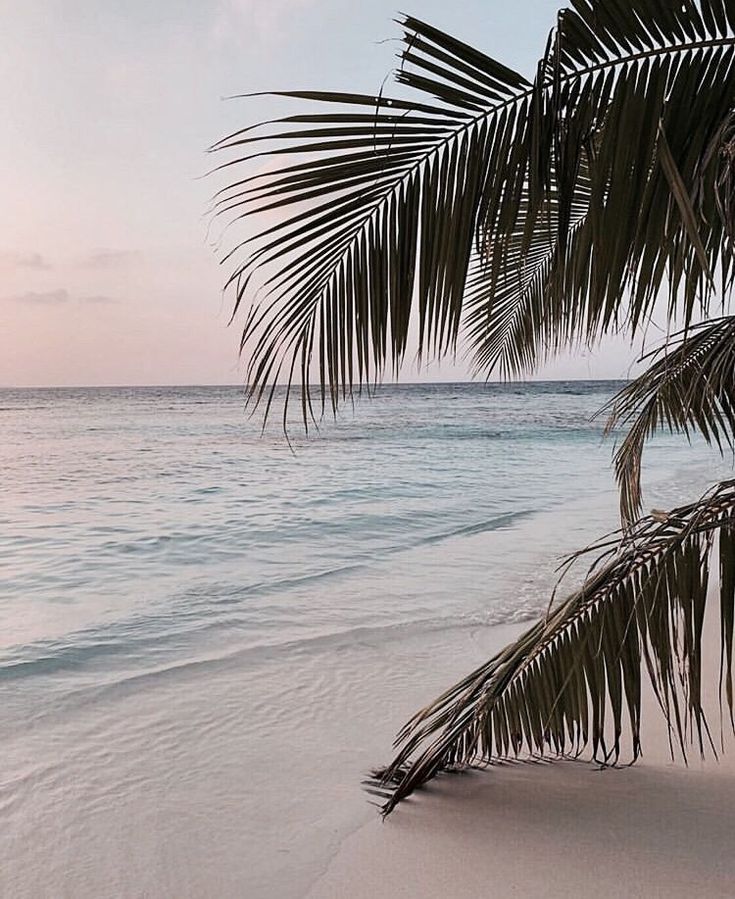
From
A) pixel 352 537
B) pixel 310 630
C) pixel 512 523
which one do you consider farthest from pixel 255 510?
pixel 310 630

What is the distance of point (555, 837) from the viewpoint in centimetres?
249

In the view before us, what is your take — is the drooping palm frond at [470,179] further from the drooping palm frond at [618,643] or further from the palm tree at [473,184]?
the drooping palm frond at [618,643]

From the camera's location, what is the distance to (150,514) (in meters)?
10.6

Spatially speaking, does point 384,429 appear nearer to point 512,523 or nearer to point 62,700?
point 512,523

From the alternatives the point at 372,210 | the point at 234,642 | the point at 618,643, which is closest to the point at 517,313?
the point at 618,643

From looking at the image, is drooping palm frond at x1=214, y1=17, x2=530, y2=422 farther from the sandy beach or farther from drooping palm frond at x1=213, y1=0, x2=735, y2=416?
the sandy beach

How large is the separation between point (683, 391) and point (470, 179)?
52.9 inches

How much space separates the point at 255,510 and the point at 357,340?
9600 mm

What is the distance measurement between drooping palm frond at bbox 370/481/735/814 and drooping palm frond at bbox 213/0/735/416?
1.79 ft

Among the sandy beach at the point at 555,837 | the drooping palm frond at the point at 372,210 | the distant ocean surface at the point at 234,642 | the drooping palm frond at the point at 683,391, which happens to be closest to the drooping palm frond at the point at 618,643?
the drooping palm frond at the point at 683,391

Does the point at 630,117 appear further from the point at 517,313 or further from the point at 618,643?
the point at 517,313

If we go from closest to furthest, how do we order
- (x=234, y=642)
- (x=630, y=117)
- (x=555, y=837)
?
(x=630, y=117), (x=555, y=837), (x=234, y=642)

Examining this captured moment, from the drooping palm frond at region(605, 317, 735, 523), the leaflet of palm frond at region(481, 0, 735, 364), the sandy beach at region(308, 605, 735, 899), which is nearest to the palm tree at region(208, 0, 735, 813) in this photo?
the leaflet of palm frond at region(481, 0, 735, 364)

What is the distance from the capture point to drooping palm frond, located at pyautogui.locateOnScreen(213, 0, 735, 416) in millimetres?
1075
